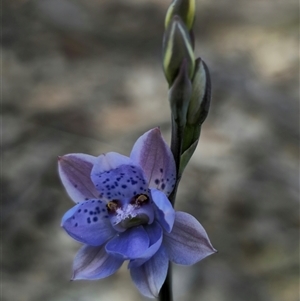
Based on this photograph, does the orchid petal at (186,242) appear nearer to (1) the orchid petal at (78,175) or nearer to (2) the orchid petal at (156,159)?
(2) the orchid petal at (156,159)

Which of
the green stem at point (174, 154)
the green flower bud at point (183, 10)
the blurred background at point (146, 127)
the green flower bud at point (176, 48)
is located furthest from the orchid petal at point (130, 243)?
the blurred background at point (146, 127)

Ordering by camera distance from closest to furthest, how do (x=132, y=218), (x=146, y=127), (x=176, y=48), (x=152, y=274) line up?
(x=176, y=48), (x=152, y=274), (x=132, y=218), (x=146, y=127)

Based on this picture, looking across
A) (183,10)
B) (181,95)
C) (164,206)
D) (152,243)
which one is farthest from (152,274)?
(183,10)

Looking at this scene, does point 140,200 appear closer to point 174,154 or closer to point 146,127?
point 174,154

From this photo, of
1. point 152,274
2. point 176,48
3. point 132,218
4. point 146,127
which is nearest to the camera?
point 176,48

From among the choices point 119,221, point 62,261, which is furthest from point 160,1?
point 119,221

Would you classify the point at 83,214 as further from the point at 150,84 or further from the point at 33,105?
the point at 150,84

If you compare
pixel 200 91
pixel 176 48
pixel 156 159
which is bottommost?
pixel 156 159
